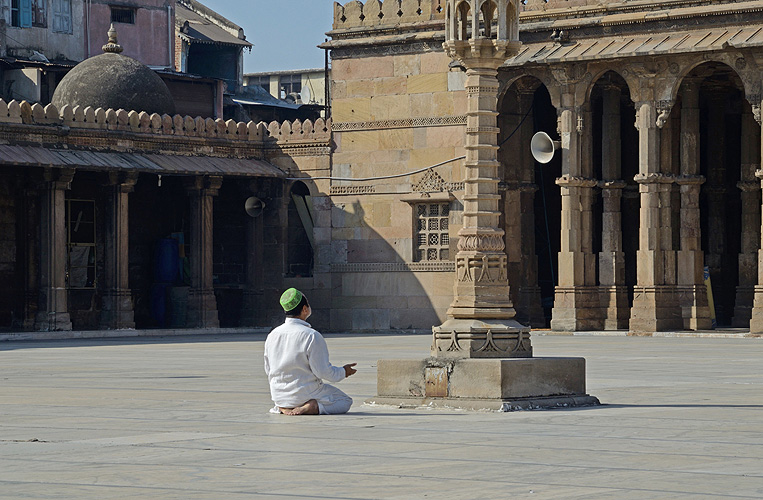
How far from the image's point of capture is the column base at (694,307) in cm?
2695

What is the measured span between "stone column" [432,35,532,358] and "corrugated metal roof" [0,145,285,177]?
594 inches

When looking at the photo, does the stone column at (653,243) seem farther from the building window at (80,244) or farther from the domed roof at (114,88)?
the building window at (80,244)

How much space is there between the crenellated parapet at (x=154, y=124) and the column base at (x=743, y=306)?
870 centimetres

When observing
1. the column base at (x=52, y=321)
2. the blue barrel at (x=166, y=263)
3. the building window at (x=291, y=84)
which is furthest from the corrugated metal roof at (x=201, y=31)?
the column base at (x=52, y=321)

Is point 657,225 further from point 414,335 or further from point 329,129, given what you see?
point 329,129

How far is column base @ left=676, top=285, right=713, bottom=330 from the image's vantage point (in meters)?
27.0

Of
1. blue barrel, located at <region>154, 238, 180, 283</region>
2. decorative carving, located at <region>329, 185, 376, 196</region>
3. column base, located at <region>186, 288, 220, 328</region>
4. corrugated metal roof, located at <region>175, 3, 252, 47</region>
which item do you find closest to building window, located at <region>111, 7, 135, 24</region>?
corrugated metal roof, located at <region>175, 3, 252, 47</region>

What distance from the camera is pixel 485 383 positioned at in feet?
37.3

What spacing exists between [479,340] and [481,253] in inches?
34.3

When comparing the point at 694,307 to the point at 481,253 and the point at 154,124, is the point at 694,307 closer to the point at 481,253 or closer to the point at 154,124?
the point at 154,124

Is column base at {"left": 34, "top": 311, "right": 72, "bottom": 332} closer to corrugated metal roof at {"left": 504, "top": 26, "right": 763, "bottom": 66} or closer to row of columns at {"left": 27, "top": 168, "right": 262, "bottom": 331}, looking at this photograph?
row of columns at {"left": 27, "top": 168, "right": 262, "bottom": 331}

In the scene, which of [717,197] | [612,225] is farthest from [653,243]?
[717,197]

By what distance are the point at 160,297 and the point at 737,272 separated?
11928mm

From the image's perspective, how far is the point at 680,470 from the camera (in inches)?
300
